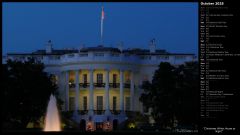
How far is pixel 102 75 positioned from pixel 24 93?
55.2ft

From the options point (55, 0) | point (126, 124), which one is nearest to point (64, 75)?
point (126, 124)

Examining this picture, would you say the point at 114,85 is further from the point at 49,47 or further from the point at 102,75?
the point at 49,47

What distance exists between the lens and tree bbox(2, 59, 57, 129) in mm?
47812

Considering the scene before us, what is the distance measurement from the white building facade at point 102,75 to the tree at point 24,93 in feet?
36.6

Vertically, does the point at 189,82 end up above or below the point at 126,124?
above

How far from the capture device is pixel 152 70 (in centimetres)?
6562

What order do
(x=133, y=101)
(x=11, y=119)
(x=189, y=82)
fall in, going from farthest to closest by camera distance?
(x=133, y=101)
(x=189, y=82)
(x=11, y=119)

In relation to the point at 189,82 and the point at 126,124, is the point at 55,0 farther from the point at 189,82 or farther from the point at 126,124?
the point at 126,124

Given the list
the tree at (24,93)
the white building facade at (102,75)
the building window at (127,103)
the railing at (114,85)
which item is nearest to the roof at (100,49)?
the white building facade at (102,75)

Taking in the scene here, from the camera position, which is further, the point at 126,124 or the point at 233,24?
the point at 126,124

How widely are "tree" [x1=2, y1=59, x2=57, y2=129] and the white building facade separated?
11.2 m

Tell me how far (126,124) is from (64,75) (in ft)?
33.3

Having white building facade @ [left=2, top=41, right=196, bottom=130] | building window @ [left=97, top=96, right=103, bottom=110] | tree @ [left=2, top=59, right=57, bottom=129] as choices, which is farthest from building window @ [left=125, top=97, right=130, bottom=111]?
tree @ [left=2, top=59, right=57, bottom=129]

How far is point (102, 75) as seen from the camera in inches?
2591
